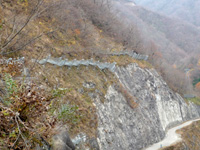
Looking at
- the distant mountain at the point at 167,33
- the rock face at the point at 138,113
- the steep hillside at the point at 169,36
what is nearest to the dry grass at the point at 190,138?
the rock face at the point at 138,113

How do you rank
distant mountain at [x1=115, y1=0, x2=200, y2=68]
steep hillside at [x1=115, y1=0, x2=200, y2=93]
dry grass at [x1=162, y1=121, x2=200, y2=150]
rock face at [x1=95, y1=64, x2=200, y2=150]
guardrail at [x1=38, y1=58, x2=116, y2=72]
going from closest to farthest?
guardrail at [x1=38, y1=58, x2=116, y2=72], rock face at [x1=95, y1=64, x2=200, y2=150], dry grass at [x1=162, y1=121, x2=200, y2=150], steep hillside at [x1=115, y1=0, x2=200, y2=93], distant mountain at [x1=115, y1=0, x2=200, y2=68]

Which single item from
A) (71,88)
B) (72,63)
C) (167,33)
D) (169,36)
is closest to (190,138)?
(72,63)

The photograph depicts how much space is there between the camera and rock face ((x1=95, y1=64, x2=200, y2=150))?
55.8 feet

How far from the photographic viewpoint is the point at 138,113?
77.7 feet

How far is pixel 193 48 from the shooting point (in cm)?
11831

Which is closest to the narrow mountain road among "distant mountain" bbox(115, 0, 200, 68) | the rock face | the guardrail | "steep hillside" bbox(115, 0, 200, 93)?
the rock face

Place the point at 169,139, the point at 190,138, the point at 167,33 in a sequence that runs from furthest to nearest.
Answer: the point at 167,33, the point at 190,138, the point at 169,139

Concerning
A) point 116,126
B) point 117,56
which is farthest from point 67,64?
point 117,56

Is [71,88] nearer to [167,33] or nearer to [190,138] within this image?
[190,138]

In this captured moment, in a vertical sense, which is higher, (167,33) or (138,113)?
(167,33)

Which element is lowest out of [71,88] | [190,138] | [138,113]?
[190,138]

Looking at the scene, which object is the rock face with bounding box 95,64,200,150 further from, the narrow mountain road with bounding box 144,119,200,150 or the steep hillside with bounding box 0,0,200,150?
the narrow mountain road with bounding box 144,119,200,150

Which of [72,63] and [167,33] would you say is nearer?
[72,63]

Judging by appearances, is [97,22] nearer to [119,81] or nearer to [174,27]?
[119,81]
